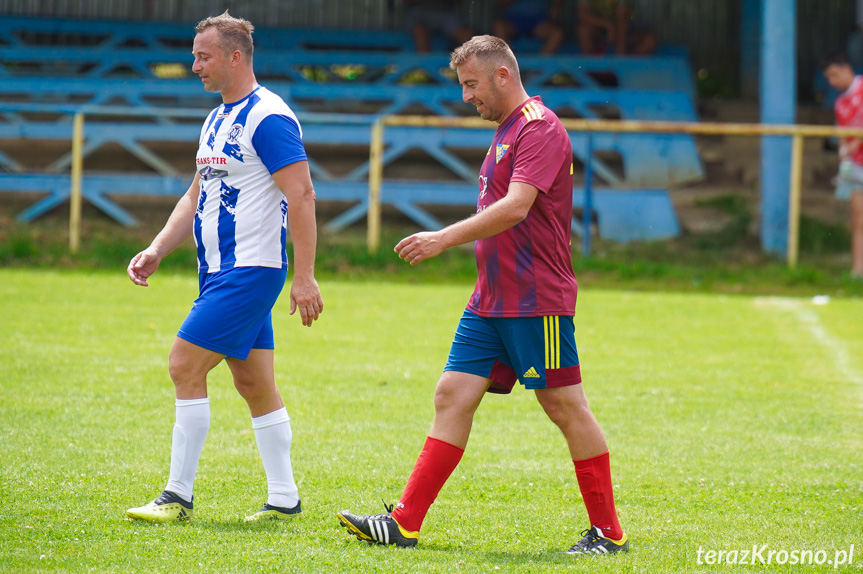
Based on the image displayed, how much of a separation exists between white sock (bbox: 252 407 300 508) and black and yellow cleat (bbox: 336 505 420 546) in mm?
474

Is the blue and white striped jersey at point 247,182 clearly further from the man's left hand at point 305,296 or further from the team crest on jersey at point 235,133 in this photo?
the man's left hand at point 305,296

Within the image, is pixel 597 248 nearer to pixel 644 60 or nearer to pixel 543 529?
pixel 644 60

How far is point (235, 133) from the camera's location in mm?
4316

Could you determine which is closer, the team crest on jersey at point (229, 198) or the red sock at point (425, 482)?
the red sock at point (425, 482)

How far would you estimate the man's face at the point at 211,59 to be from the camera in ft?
14.1

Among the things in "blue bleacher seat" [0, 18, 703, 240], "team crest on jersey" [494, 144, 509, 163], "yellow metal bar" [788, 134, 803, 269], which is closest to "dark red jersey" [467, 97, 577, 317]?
"team crest on jersey" [494, 144, 509, 163]

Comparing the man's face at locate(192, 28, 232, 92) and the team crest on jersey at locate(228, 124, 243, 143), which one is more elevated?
the man's face at locate(192, 28, 232, 92)

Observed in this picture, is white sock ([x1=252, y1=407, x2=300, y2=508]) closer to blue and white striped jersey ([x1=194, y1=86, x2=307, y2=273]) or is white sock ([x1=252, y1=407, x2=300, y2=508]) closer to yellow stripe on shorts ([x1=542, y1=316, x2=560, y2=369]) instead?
blue and white striped jersey ([x1=194, y1=86, x2=307, y2=273])

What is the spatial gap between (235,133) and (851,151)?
10.8 meters

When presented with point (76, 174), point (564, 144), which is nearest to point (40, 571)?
point (564, 144)

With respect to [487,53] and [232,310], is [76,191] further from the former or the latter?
[487,53]

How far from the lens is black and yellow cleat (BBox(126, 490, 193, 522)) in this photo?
4.21 m

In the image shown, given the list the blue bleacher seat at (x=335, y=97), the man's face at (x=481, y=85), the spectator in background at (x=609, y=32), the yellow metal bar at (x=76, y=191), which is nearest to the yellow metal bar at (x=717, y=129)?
the blue bleacher seat at (x=335, y=97)

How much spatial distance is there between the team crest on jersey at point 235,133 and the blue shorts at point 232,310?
0.53m
